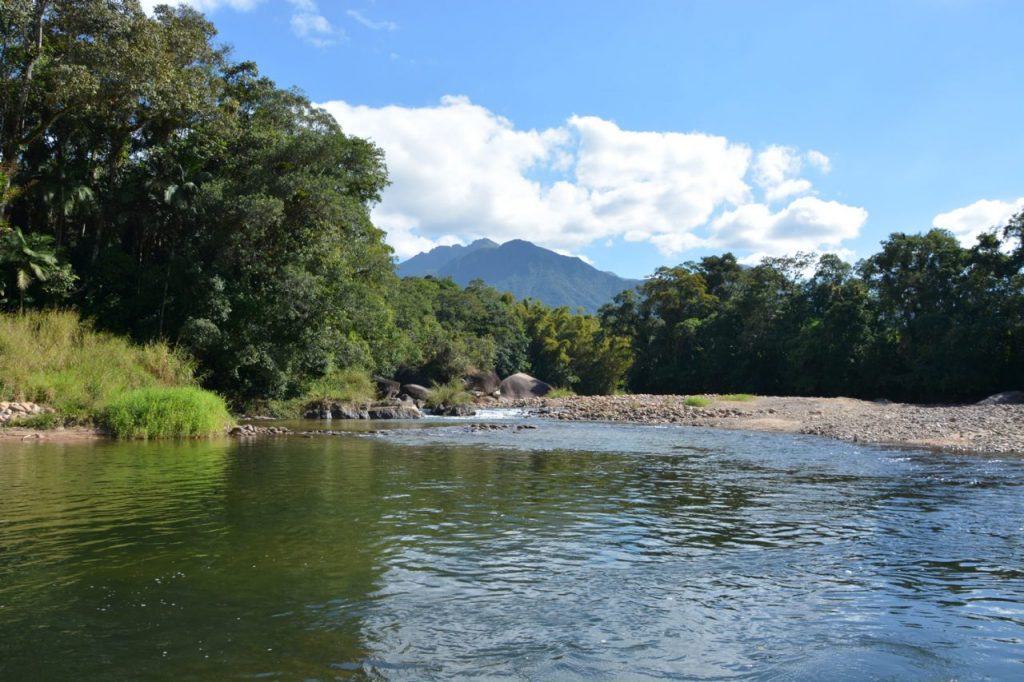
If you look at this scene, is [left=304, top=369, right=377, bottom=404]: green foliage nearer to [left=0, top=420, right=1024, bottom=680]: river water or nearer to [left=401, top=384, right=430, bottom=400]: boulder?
[left=401, top=384, right=430, bottom=400]: boulder

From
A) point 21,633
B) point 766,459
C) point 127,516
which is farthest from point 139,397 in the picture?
point 766,459

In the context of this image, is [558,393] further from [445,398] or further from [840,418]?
[840,418]

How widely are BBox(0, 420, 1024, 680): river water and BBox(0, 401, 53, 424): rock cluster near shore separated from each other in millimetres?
6606

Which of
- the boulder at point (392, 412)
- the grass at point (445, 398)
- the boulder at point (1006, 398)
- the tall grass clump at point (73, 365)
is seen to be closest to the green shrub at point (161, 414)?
the tall grass clump at point (73, 365)

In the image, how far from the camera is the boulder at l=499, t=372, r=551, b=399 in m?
64.3

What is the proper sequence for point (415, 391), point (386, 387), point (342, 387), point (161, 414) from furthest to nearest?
point (415, 391)
point (386, 387)
point (342, 387)
point (161, 414)

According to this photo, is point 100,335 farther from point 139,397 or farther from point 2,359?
point 139,397

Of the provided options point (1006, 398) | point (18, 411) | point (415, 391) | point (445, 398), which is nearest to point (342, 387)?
point (445, 398)

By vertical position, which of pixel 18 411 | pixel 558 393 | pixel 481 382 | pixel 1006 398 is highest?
pixel 481 382

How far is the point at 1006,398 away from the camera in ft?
143

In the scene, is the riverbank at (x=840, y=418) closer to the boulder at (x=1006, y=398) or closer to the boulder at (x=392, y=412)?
the boulder at (x=1006, y=398)

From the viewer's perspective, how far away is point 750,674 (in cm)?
531

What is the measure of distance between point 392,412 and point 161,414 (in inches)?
713

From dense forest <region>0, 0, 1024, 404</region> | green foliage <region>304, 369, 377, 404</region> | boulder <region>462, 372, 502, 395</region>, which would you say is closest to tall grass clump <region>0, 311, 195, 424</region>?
dense forest <region>0, 0, 1024, 404</region>
